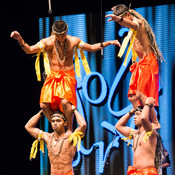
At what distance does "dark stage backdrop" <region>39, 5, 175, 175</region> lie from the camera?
6.57 metres

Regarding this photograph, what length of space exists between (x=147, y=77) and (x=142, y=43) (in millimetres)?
391

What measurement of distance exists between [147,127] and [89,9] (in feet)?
9.20

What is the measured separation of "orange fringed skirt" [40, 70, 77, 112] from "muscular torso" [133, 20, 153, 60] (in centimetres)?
81

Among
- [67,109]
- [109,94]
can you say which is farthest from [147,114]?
[109,94]

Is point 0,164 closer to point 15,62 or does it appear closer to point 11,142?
point 11,142

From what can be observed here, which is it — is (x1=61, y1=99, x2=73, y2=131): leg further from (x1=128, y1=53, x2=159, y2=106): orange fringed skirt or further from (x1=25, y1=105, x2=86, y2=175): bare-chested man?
(x1=128, y1=53, x2=159, y2=106): orange fringed skirt

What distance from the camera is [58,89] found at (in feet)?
16.5

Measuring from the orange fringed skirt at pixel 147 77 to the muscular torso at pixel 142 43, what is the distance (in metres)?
0.06

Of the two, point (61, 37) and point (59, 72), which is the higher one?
point (61, 37)

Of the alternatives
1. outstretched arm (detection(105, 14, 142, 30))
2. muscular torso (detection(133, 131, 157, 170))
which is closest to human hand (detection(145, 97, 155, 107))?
muscular torso (detection(133, 131, 157, 170))

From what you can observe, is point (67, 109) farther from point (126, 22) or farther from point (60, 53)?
point (126, 22)

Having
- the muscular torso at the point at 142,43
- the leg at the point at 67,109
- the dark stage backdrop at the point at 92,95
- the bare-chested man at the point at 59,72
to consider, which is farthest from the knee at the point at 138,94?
the dark stage backdrop at the point at 92,95

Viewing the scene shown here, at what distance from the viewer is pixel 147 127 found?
4797 millimetres

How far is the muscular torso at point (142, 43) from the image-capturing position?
16.3ft
